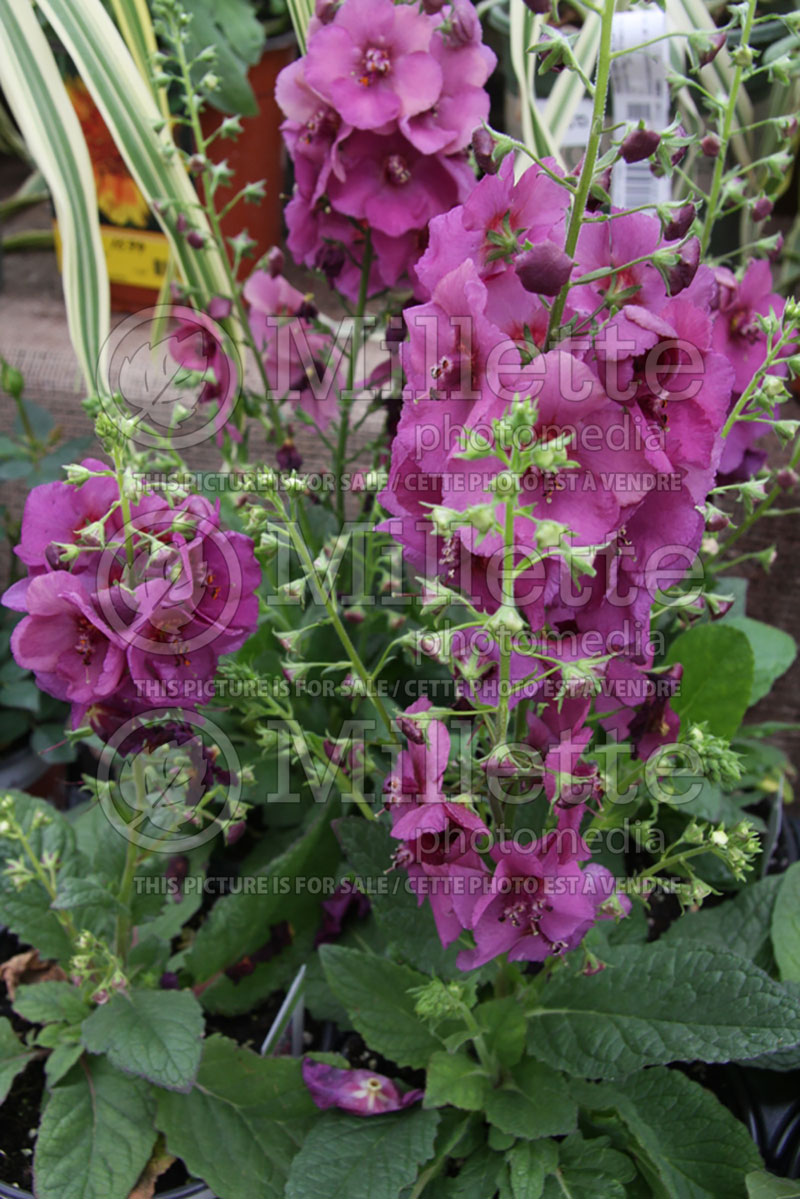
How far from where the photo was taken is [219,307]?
2.73ft

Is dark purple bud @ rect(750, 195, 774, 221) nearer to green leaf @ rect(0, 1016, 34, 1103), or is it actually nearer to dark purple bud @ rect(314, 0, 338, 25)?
dark purple bud @ rect(314, 0, 338, 25)

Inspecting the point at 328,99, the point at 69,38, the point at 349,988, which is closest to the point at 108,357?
the point at 69,38

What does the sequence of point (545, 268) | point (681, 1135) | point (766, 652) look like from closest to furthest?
1. point (545, 268)
2. point (681, 1135)
3. point (766, 652)

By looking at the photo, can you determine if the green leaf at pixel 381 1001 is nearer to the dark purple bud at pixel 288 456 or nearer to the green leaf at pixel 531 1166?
the green leaf at pixel 531 1166

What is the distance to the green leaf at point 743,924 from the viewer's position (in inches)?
29.4

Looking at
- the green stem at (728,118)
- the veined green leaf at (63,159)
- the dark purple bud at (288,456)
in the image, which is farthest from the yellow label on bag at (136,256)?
the green stem at (728,118)

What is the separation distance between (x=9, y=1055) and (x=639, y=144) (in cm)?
67

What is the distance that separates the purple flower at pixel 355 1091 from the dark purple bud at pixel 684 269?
20.0 inches

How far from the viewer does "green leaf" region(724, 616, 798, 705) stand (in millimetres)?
877

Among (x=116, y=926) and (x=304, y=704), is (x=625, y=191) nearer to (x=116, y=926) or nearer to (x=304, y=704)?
(x=304, y=704)

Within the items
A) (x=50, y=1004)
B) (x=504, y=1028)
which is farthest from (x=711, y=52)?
(x=50, y=1004)

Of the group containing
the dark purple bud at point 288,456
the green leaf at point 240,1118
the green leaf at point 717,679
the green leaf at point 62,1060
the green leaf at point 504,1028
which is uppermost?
the dark purple bud at point 288,456

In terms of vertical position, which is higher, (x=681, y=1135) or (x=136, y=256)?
(x=136, y=256)

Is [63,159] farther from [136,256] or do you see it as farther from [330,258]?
[136,256]
